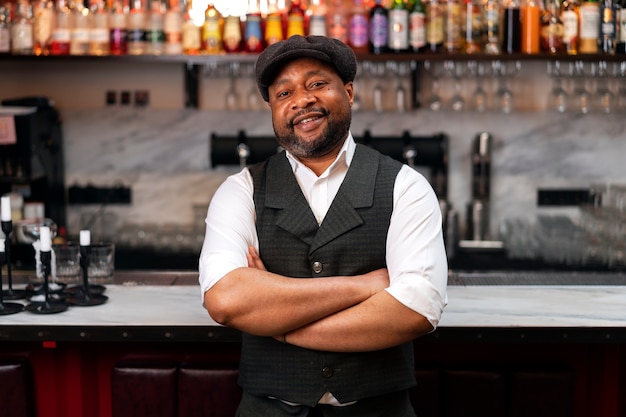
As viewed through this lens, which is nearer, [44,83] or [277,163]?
[277,163]

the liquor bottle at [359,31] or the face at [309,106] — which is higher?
the liquor bottle at [359,31]

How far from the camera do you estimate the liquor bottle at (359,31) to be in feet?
13.0

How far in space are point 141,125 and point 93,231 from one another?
597 millimetres

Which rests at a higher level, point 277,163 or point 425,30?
point 425,30

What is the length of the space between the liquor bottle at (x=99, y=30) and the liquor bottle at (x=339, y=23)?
40.7 inches

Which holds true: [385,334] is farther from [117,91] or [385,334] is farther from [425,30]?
[117,91]

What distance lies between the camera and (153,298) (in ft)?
9.06

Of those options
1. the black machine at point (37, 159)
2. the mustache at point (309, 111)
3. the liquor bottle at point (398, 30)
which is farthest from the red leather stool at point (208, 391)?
the liquor bottle at point (398, 30)

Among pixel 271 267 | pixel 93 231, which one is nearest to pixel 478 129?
pixel 93 231

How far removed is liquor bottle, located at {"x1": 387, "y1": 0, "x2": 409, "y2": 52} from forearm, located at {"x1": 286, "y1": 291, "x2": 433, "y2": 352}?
7.58ft

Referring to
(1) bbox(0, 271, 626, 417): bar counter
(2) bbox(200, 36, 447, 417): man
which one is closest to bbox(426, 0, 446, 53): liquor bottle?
(1) bbox(0, 271, 626, 417): bar counter

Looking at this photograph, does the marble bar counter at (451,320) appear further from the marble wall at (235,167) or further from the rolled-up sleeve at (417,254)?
the marble wall at (235,167)

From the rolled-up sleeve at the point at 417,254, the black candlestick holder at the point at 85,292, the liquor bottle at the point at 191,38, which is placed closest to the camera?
the rolled-up sleeve at the point at 417,254

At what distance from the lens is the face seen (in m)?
1.92
